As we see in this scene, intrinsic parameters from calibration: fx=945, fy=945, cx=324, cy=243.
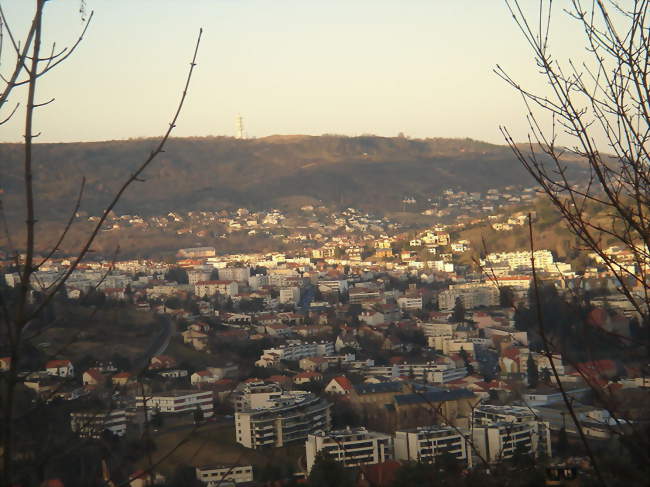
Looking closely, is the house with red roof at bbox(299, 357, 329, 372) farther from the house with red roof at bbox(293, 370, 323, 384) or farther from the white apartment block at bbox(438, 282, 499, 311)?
the white apartment block at bbox(438, 282, 499, 311)

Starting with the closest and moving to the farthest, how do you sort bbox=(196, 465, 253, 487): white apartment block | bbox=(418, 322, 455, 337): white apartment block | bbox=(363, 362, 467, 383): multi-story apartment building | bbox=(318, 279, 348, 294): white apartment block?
bbox=(196, 465, 253, 487): white apartment block, bbox=(363, 362, 467, 383): multi-story apartment building, bbox=(418, 322, 455, 337): white apartment block, bbox=(318, 279, 348, 294): white apartment block

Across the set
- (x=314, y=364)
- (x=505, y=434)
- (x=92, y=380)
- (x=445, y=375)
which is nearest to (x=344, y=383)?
(x=445, y=375)

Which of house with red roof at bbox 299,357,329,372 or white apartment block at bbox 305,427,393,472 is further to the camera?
house with red roof at bbox 299,357,329,372

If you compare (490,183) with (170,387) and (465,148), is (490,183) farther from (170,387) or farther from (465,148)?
(170,387)

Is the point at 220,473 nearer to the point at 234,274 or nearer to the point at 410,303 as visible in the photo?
the point at 410,303

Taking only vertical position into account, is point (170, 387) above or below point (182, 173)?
below

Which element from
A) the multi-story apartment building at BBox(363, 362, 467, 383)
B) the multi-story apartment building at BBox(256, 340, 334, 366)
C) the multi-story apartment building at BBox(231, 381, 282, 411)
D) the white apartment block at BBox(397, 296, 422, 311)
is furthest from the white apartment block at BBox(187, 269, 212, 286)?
the multi-story apartment building at BBox(231, 381, 282, 411)

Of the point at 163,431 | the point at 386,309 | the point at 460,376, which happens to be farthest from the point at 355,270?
the point at 163,431
